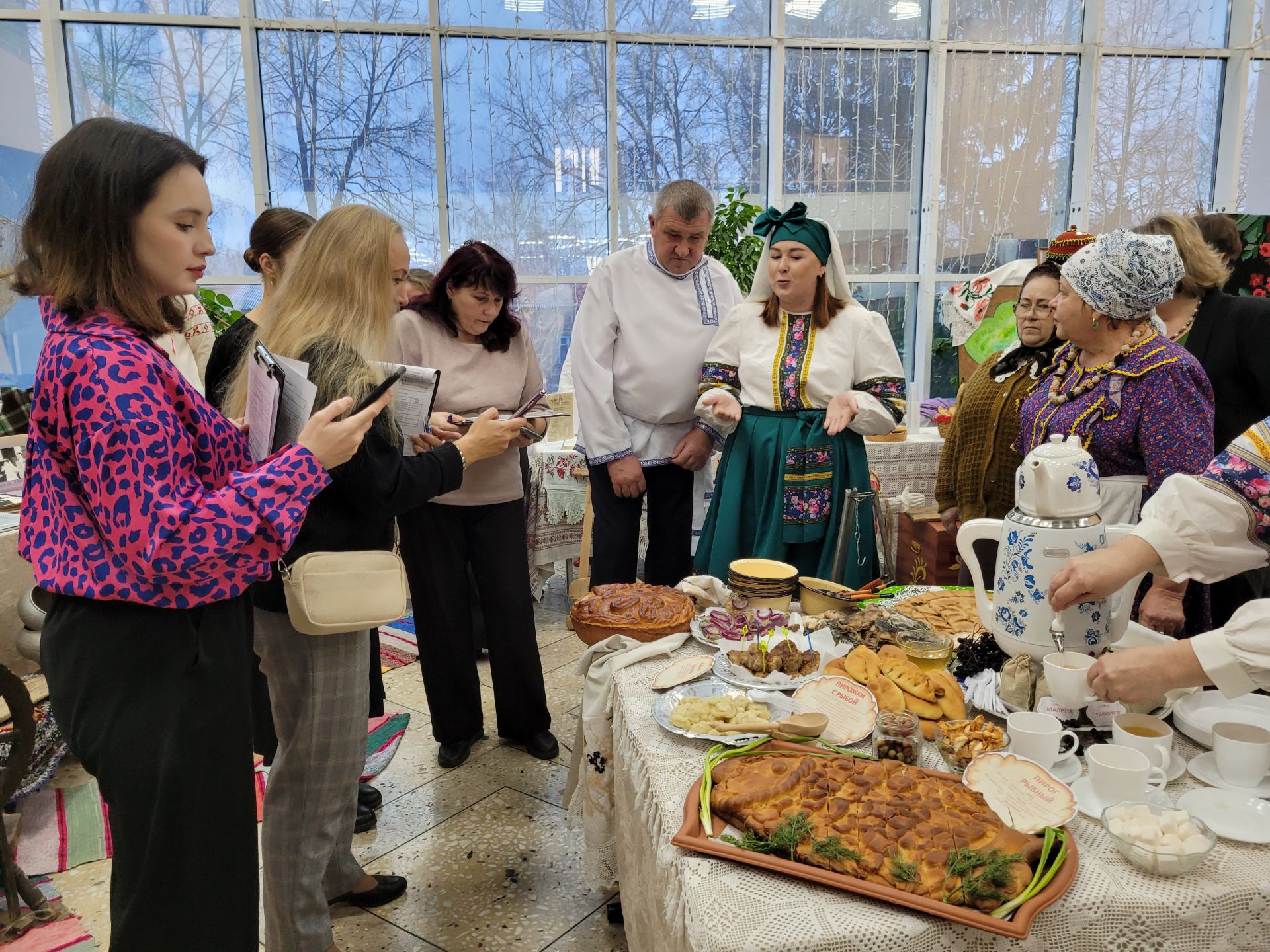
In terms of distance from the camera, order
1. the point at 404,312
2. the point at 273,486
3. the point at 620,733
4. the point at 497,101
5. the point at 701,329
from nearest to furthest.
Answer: the point at 273,486
the point at 620,733
the point at 404,312
the point at 701,329
the point at 497,101

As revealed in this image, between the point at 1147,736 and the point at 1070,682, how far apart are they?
11 centimetres

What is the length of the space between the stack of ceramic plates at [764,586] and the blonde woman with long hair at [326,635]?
68 cm

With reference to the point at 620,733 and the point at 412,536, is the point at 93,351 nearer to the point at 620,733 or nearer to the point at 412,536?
the point at 620,733

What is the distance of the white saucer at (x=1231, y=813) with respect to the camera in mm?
981

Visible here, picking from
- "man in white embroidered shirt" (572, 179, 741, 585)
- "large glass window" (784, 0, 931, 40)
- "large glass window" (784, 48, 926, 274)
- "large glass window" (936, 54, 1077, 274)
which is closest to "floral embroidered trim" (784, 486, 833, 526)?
"man in white embroidered shirt" (572, 179, 741, 585)

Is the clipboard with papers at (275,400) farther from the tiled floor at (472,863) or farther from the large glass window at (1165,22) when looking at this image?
the large glass window at (1165,22)

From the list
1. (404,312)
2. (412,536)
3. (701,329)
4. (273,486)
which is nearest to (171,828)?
(273,486)

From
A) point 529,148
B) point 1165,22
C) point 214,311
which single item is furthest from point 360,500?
point 1165,22

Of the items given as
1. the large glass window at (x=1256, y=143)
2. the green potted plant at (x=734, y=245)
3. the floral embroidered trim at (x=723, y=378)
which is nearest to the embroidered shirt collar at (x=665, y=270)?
the floral embroidered trim at (x=723, y=378)

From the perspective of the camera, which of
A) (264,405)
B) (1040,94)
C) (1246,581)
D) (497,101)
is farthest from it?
(1040,94)

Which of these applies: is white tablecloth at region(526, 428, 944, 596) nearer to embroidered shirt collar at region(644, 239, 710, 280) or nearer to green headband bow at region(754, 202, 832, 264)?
embroidered shirt collar at region(644, 239, 710, 280)

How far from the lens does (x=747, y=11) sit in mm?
5363

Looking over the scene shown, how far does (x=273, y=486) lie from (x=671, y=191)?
1.92 metres

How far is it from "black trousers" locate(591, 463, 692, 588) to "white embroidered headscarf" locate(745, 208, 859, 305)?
661mm
